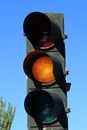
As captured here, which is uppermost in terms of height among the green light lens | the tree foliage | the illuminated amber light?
the illuminated amber light

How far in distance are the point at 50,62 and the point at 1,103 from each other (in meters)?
36.2

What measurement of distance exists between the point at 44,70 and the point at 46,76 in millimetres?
62

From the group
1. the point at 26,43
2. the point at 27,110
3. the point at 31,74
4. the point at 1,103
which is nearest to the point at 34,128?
the point at 27,110

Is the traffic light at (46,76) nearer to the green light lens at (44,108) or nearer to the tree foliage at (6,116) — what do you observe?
the green light lens at (44,108)

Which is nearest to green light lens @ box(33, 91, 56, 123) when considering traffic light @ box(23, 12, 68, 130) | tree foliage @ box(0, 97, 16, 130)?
traffic light @ box(23, 12, 68, 130)

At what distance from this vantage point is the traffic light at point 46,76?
4.88 m

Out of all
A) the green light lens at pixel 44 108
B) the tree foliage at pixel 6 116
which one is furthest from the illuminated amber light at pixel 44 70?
the tree foliage at pixel 6 116

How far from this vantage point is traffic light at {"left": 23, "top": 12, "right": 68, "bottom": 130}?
488 cm

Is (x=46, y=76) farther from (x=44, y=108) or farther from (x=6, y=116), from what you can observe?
(x=6, y=116)

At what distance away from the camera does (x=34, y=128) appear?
4.87 meters

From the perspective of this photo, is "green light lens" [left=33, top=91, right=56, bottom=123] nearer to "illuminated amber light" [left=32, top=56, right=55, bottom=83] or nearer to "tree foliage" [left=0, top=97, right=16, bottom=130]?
"illuminated amber light" [left=32, top=56, right=55, bottom=83]

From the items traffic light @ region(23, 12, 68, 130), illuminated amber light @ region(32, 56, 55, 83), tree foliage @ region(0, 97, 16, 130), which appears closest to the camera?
traffic light @ region(23, 12, 68, 130)

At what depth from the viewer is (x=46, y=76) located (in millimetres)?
5023

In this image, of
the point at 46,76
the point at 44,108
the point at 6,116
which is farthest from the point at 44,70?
the point at 6,116
